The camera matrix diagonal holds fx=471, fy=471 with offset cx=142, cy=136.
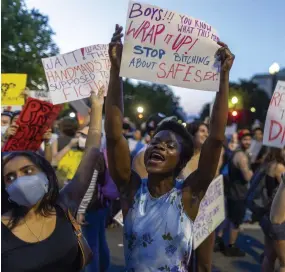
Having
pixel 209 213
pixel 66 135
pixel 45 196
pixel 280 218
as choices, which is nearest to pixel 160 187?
pixel 45 196

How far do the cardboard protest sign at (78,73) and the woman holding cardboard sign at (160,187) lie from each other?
1172 millimetres

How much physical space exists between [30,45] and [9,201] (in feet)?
108

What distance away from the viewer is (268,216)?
4.16 meters

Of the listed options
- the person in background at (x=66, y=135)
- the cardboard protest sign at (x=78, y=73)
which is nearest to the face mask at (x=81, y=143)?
the person in background at (x=66, y=135)

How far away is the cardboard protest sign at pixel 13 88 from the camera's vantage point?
17.9 feet

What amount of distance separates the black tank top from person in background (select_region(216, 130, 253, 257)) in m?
4.31

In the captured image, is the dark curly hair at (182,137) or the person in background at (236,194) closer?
the dark curly hair at (182,137)

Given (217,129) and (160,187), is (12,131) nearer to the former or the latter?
(160,187)

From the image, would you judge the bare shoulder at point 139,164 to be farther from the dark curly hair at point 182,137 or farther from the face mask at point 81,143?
the dark curly hair at point 182,137

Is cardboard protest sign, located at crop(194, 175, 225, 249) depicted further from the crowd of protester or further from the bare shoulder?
the crowd of protester

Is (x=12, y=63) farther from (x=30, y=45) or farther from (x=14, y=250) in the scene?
(x=14, y=250)

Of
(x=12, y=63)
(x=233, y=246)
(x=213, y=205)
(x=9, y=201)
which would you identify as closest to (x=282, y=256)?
(x=213, y=205)

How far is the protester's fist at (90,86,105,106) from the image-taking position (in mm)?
3227

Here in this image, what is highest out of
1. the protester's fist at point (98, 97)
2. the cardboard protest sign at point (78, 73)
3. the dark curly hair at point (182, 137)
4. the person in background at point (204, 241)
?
the cardboard protest sign at point (78, 73)
